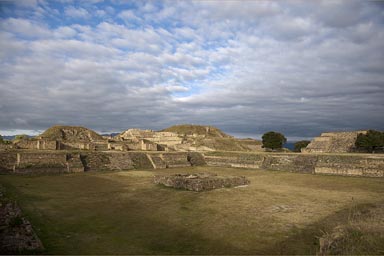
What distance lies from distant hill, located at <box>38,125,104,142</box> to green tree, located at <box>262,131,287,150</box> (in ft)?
114

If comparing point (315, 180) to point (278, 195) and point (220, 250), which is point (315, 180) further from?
point (220, 250)

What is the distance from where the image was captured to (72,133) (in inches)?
2352

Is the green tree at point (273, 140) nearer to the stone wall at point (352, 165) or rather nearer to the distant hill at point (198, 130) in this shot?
the stone wall at point (352, 165)

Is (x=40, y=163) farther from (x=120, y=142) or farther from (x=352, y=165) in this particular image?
(x=352, y=165)

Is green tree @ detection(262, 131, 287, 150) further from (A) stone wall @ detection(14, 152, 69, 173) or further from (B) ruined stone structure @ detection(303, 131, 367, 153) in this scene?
(A) stone wall @ detection(14, 152, 69, 173)

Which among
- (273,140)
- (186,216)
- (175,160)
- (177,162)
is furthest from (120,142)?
(186,216)

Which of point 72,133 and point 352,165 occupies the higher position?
point 72,133

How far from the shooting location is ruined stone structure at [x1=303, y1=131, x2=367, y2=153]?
1763 inches

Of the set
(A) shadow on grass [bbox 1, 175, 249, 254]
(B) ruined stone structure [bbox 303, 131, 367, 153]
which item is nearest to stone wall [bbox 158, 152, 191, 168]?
(A) shadow on grass [bbox 1, 175, 249, 254]

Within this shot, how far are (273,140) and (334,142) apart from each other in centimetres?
1029

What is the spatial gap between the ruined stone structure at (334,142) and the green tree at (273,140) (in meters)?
5.52

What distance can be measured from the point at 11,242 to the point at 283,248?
8602 mm

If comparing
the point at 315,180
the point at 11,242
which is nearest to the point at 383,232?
the point at 11,242

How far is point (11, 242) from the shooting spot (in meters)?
8.41
